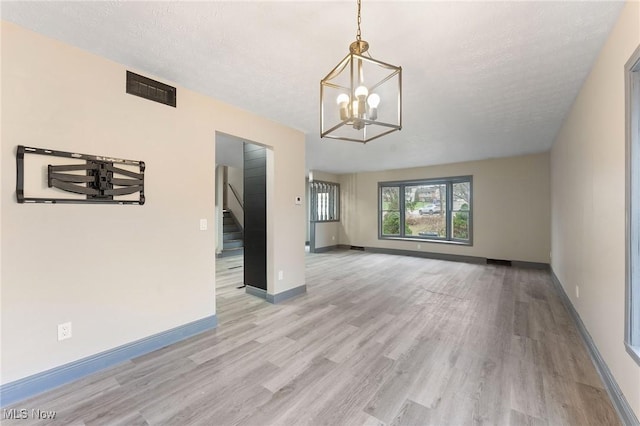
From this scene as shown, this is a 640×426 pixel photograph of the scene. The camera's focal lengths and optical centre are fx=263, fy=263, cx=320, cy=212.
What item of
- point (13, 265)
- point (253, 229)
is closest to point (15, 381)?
point (13, 265)

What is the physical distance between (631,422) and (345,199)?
780 centimetres

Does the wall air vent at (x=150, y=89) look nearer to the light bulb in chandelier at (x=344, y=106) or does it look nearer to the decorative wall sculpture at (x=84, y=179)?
the decorative wall sculpture at (x=84, y=179)

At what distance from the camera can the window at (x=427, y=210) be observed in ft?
22.7

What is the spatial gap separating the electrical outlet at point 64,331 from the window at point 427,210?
7.32 meters

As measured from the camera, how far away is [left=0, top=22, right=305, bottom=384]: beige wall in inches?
72.6

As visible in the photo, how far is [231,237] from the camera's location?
26.6 ft

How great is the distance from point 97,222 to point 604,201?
4113 mm

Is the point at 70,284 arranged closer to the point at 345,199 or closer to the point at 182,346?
the point at 182,346

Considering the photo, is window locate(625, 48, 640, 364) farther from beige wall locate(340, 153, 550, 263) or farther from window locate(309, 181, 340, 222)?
window locate(309, 181, 340, 222)

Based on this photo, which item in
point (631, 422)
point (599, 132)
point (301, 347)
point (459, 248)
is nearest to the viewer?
point (631, 422)

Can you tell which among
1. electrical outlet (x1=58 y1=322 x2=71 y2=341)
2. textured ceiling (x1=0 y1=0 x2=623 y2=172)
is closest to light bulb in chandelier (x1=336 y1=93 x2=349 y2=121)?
textured ceiling (x1=0 y1=0 x2=623 y2=172)

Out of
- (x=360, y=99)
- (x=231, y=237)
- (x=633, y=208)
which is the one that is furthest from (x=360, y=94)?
(x=231, y=237)

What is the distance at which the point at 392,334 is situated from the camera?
9.34 ft

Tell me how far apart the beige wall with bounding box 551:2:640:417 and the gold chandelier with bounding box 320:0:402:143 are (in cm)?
146
